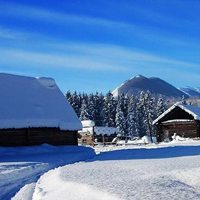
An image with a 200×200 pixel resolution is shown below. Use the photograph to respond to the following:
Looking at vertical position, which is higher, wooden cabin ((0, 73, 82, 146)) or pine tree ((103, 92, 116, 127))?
pine tree ((103, 92, 116, 127))

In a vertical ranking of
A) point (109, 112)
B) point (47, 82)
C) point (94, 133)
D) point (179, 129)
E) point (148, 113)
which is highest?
point (109, 112)

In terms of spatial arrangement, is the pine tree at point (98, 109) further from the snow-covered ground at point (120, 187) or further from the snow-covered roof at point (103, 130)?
the snow-covered ground at point (120, 187)

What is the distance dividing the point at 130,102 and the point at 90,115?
17.1 meters

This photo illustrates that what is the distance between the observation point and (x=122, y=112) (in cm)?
10200

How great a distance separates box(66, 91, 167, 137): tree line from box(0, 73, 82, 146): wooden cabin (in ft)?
181

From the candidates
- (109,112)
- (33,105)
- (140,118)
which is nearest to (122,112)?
(109,112)

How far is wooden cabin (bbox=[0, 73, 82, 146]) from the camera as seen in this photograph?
3534 centimetres

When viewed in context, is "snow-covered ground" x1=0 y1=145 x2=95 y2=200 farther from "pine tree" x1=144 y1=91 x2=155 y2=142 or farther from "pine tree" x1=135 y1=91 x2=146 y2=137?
"pine tree" x1=135 y1=91 x2=146 y2=137

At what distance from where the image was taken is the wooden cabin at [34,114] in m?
35.3

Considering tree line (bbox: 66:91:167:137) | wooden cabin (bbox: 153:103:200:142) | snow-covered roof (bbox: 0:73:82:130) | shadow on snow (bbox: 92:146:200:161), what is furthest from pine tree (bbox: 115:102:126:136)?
shadow on snow (bbox: 92:146:200:161)

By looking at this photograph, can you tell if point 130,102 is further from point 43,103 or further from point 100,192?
point 100,192

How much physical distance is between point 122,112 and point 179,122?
153 ft

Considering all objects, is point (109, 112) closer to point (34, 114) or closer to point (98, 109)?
point (98, 109)

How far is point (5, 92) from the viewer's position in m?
38.2
